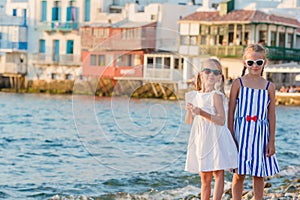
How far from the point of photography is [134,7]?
56.4m

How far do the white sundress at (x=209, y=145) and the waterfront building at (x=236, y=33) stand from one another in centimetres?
4133

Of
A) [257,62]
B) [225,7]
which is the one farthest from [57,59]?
[257,62]

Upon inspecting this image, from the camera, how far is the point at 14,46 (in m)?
62.2

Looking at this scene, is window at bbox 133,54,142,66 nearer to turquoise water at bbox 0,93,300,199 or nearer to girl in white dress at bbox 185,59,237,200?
turquoise water at bbox 0,93,300,199

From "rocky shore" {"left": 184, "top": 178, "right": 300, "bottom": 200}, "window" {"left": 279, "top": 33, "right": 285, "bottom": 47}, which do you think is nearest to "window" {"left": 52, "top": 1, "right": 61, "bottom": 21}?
"window" {"left": 279, "top": 33, "right": 285, "bottom": 47}

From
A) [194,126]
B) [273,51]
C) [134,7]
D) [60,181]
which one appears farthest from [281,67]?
[194,126]

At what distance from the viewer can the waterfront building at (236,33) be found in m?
49.0

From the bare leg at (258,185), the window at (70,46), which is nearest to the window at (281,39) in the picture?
the window at (70,46)

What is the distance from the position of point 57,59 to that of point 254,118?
5417 cm

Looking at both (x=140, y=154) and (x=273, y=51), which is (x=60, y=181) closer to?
(x=140, y=154)

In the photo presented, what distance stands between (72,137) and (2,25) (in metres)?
40.8

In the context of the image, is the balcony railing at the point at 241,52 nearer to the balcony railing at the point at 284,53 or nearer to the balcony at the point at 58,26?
the balcony railing at the point at 284,53

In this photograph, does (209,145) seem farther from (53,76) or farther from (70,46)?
(70,46)

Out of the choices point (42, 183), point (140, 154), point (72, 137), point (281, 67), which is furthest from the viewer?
point (281, 67)
